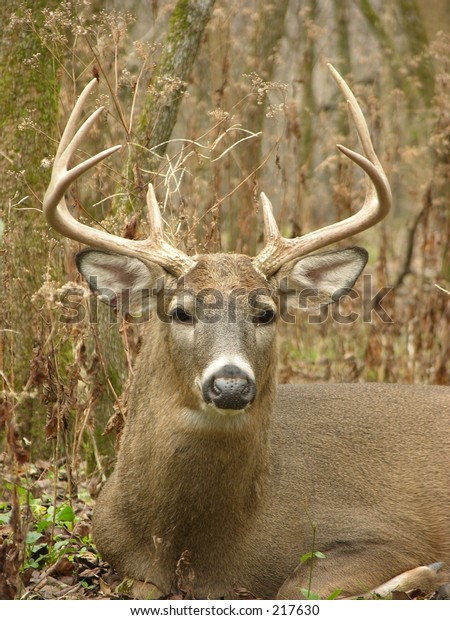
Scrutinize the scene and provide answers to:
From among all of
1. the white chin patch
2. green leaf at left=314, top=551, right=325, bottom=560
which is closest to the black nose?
the white chin patch

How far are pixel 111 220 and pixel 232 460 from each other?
185 cm

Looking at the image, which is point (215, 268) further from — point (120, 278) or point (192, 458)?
point (192, 458)

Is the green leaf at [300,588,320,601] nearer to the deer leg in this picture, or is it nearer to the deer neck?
the deer leg

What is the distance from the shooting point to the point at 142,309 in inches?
220

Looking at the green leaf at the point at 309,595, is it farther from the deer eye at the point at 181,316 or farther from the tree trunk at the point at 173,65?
the tree trunk at the point at 173,65

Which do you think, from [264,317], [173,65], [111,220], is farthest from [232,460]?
[173,65]

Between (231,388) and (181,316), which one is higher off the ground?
(181,316)

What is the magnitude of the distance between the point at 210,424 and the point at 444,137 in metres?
4.68

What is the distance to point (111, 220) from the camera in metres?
6.39

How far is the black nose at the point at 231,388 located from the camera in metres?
4.60
